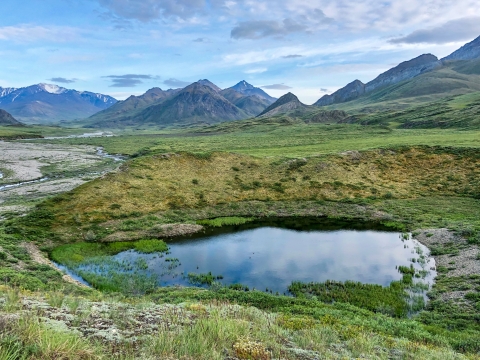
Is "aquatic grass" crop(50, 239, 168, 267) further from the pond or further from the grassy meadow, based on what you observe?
the pond

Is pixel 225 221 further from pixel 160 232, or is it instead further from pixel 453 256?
pixel 453 256

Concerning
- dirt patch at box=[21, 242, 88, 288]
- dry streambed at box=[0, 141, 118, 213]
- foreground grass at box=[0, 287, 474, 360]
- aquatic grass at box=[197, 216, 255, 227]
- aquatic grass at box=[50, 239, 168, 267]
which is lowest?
aquatic grass at box=[197, 216, 255, 227]

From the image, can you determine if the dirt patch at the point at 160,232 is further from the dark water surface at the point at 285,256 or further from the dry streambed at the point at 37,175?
the dry streambed at the point at 37,175

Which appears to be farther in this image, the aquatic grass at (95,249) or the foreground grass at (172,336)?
the aquatic grass at (95,249)

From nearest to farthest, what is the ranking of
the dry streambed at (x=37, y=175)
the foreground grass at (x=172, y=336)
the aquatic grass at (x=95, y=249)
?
1. the foreground grass at (x=172, y=336)
2. the aquatic grass at (x=95, y=249)
3. the dry streambed at (x=37, y=175)

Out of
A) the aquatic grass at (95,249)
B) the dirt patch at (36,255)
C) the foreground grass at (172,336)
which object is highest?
the foreground grass at (172,336)

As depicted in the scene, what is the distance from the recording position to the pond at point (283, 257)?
3200 cm

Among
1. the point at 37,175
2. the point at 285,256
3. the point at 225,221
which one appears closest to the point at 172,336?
the point at 285,256

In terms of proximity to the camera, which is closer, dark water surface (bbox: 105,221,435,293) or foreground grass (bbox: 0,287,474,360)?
foreground grass (bbox: 0,287,474,360)

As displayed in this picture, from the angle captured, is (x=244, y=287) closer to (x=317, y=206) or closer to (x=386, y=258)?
(x=386, y=258)

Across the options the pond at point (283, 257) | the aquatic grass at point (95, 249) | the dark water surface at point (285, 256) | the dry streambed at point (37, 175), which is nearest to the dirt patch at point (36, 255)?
the aquatic grass at point (95, 249)

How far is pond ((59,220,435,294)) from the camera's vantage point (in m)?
32.0

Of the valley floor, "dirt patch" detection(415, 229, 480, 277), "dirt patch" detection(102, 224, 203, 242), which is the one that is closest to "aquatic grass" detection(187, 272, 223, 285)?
the valley floor

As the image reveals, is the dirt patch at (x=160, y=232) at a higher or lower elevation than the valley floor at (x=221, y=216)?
lower
